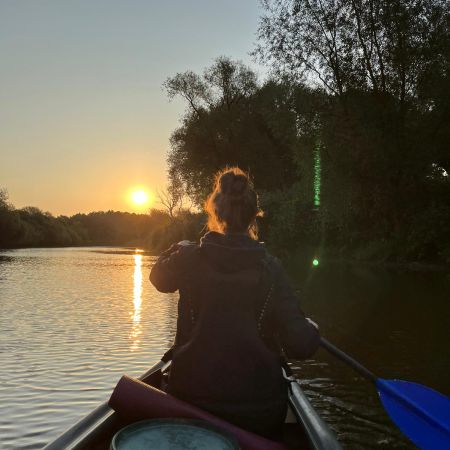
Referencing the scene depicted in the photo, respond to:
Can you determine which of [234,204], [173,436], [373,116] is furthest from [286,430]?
[373,116]

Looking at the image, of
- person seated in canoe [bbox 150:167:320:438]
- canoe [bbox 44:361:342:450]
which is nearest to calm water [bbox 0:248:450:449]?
canoe [bbox 44:361:342:450]

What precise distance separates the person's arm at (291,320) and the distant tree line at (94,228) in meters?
22.5

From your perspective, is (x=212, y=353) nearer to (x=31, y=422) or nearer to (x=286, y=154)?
(x=31, y=422)

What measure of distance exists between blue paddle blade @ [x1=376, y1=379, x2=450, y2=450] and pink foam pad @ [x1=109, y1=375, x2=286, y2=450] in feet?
4.70

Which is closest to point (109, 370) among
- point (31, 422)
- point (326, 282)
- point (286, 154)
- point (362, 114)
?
point (31, 422)

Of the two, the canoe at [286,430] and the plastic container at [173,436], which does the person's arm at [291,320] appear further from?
the plastic container at [173,436]

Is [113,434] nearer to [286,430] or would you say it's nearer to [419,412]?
[286,430]

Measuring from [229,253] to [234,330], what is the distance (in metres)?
0.40

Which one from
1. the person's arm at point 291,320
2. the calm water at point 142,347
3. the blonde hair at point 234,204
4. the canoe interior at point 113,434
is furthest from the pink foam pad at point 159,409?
the calm water at point 142,347

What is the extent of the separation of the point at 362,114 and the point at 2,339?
53.4ft

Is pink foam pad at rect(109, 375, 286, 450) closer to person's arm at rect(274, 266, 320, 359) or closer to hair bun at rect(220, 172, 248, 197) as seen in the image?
person's arm at rect(274, 266, 320, 359)

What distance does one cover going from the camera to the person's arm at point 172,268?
2932 millimetres

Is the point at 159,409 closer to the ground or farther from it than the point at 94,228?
closer to the ground

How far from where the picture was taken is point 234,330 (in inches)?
112
